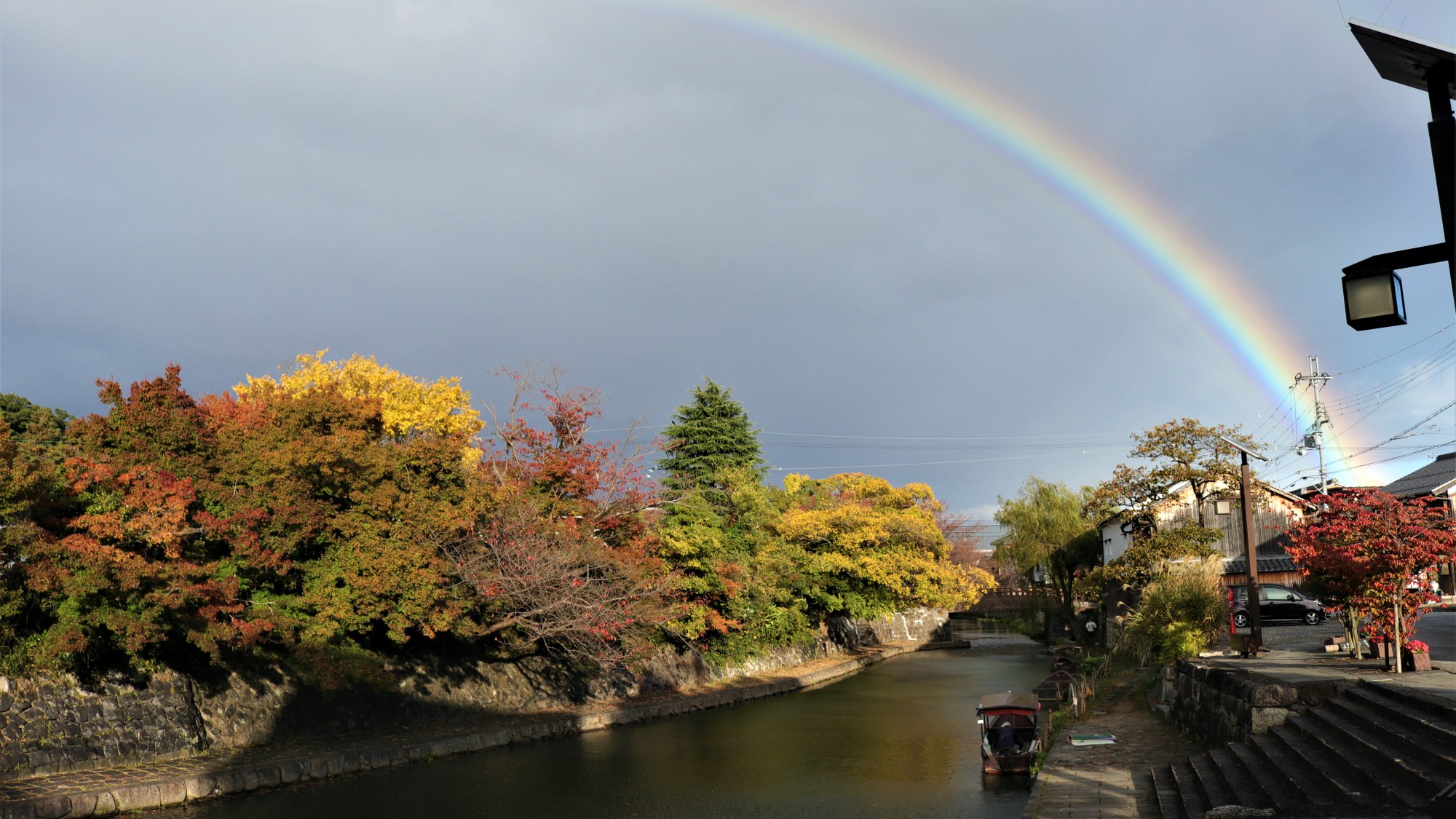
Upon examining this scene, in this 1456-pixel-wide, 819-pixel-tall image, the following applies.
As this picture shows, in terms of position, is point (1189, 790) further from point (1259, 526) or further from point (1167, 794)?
point (1259, 526)

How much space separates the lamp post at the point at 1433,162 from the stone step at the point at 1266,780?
4984mm

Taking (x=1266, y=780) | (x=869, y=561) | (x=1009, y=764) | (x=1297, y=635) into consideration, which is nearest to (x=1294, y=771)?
(x=1266, y=780)

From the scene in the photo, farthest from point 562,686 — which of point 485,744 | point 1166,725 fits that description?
point 1166,725

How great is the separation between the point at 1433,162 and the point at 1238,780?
7.98 metres

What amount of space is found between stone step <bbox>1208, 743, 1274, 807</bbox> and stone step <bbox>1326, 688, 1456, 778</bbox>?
1.31 m

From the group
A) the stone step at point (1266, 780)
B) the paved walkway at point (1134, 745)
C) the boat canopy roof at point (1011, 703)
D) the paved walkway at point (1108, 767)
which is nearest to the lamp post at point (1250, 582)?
the paved walkway at point (1134, 745)

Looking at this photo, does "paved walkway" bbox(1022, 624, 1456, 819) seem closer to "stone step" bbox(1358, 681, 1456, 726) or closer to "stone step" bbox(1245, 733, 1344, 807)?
"stone step" bbox(1358, 681, 1456, 726)

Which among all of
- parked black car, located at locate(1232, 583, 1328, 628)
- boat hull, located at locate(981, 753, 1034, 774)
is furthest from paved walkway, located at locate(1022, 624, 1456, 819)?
parked black car, located at locate(1232, 583, 1328, 628)

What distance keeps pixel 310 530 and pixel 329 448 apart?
1698mm

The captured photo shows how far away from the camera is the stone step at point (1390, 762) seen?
25.2ft

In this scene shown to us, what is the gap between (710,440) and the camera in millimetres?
47250

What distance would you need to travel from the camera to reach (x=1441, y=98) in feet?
17.1

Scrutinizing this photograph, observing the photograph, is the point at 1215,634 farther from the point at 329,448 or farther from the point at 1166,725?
the point at 329,448

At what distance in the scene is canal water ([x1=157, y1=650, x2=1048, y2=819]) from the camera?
13906 mm
